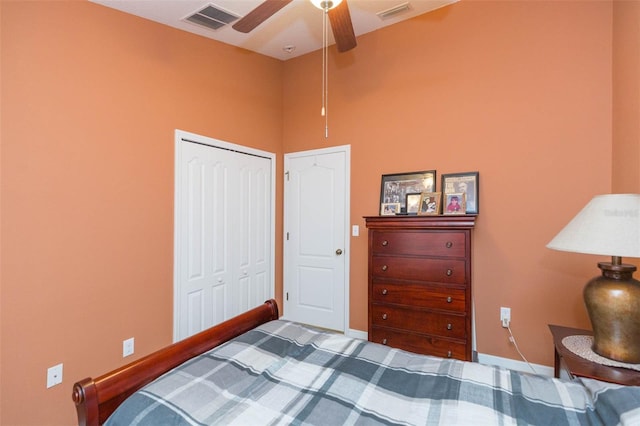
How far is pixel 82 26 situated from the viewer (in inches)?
87.0

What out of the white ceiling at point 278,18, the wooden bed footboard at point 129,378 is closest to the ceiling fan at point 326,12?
the white ceiling at point 278,18

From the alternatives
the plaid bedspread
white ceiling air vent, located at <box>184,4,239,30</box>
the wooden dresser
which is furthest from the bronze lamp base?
white ceiling air vent, located at <box>184,4,239,30</box>

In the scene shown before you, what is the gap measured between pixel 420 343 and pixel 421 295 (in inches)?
15.1

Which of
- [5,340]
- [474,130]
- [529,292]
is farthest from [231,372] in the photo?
[474,130]

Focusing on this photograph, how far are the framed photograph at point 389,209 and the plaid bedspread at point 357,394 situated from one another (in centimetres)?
175

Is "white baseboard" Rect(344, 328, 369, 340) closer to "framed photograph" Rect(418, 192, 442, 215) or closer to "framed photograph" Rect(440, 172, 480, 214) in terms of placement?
"framed photograph" Rect(418, 192, 442, 215)

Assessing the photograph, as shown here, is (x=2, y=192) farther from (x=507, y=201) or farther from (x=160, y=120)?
(x=507, y=201)

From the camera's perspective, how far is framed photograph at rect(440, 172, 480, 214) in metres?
2.72

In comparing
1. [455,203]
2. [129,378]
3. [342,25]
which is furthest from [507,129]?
[129,378]

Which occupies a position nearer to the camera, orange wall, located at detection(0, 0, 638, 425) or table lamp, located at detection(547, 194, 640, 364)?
table lamp, located at detection(547, 194, 640, 364)

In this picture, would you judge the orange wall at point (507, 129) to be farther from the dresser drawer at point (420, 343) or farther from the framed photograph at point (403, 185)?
the dresser drawer at point (420, 343)

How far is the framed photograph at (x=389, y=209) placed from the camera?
9.92 feet

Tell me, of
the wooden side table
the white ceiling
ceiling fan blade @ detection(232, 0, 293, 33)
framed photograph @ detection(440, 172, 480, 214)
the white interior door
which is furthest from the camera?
the white interior door

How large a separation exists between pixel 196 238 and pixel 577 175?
3217mm
